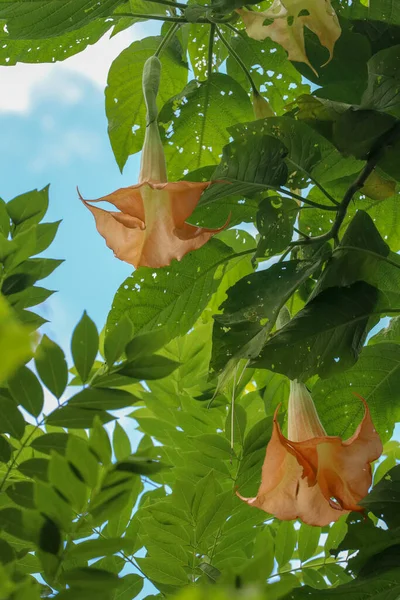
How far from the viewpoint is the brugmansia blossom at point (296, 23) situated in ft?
2.41

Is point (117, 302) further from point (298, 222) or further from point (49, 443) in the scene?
point (49, 443)

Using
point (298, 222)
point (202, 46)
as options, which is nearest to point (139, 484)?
point (298, 222)

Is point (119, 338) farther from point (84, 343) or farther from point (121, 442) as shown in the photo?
point (121, 442)

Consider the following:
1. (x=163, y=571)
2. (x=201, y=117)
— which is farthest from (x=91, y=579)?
(x=201, y=117)

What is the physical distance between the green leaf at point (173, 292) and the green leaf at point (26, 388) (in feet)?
1.63

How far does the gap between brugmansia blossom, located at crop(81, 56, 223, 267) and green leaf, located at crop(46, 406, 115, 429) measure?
12.7 inches

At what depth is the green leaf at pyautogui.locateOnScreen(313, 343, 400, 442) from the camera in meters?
0.85

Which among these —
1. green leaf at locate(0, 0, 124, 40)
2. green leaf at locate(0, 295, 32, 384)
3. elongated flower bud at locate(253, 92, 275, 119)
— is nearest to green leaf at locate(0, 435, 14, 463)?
green leaf at locate(0, 295, 32, 384)

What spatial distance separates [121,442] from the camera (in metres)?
0.84

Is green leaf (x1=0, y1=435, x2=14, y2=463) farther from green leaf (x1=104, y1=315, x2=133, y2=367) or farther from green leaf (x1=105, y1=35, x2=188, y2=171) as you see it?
green leaf (x1=105, y1=35, x2=188, y2=171)

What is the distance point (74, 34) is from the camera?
101 centimetres

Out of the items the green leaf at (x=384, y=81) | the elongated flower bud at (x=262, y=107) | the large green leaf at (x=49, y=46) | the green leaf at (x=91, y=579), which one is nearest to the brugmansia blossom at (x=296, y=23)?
the green leaf at (x=384, y=81)

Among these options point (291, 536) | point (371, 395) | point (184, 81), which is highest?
point (184, 81)

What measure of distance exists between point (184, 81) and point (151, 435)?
54 centimetres
